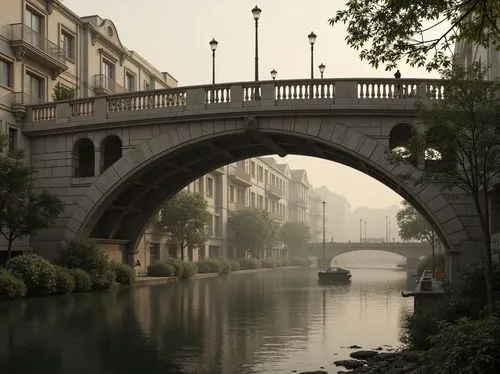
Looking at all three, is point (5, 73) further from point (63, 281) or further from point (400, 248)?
point (400, 248)

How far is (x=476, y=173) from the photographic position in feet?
51.1

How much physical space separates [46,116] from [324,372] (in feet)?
92.0

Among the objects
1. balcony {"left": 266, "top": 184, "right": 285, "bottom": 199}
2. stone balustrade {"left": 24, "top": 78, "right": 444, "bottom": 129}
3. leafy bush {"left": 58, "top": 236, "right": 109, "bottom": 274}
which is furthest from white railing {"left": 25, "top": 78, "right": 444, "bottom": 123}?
balcony {"left": 266, "top": 184, "right": 285, "bottom": 199}

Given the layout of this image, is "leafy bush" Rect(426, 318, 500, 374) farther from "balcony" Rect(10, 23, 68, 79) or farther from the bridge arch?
"balcony" Rect(10, 23, 68, 79)

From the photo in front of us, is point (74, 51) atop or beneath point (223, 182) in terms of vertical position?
atop

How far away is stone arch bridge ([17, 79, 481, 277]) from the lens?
2928 centimetres

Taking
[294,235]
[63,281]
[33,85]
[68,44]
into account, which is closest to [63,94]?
[33,85]

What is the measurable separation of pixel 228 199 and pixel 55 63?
42529mm

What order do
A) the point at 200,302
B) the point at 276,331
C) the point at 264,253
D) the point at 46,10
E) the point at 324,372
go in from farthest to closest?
the point at 264,253 → the point at 46,10 → the point at 200,302 → the point at 276,331 → the point at 324,372

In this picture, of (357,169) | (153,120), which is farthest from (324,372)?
(357,169)

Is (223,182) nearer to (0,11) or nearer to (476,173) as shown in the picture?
→ (0,11)

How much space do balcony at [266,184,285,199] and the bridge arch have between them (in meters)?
63.8

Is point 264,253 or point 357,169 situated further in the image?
point 264,253

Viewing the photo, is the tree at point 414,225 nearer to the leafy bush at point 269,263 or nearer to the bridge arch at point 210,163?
the leafy bush at point 269,263
